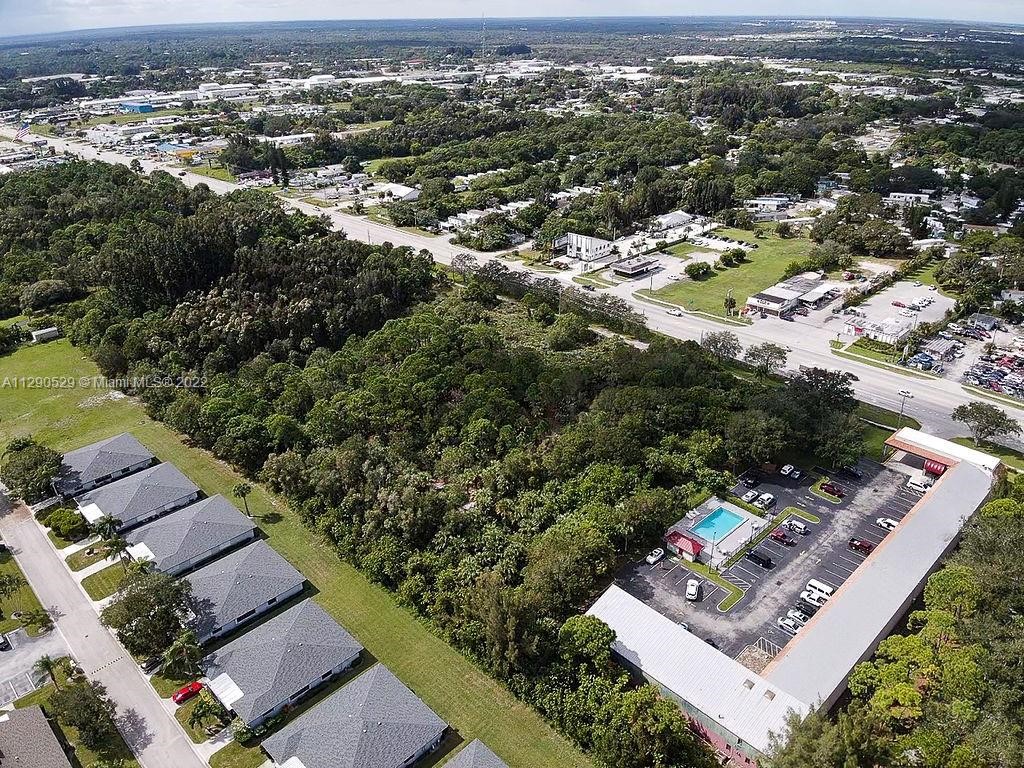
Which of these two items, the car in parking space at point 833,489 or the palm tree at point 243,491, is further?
the car in parking space at point 833,489

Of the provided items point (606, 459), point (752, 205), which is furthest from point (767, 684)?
point (752, 205)

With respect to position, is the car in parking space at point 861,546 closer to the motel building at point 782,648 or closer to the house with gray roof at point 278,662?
the motel building at point 782,648

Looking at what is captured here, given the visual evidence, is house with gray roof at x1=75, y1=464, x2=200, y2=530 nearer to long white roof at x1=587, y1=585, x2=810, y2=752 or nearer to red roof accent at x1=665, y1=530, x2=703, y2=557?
long white roof at x1=587, y1=585, x2=810, y2=752

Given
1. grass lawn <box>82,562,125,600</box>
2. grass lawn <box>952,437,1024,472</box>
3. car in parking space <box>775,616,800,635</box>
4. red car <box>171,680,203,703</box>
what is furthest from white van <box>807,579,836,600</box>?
grass lawn <box>82,562,125,600</box>

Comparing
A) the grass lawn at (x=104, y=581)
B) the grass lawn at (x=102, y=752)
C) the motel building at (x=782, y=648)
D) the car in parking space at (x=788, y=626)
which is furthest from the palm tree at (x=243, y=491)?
the car in parking space at (x=788, y=626)

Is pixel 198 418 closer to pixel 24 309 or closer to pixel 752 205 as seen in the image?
pixel 24 309

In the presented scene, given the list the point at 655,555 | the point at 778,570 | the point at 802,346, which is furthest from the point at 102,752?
the point at 802,346
